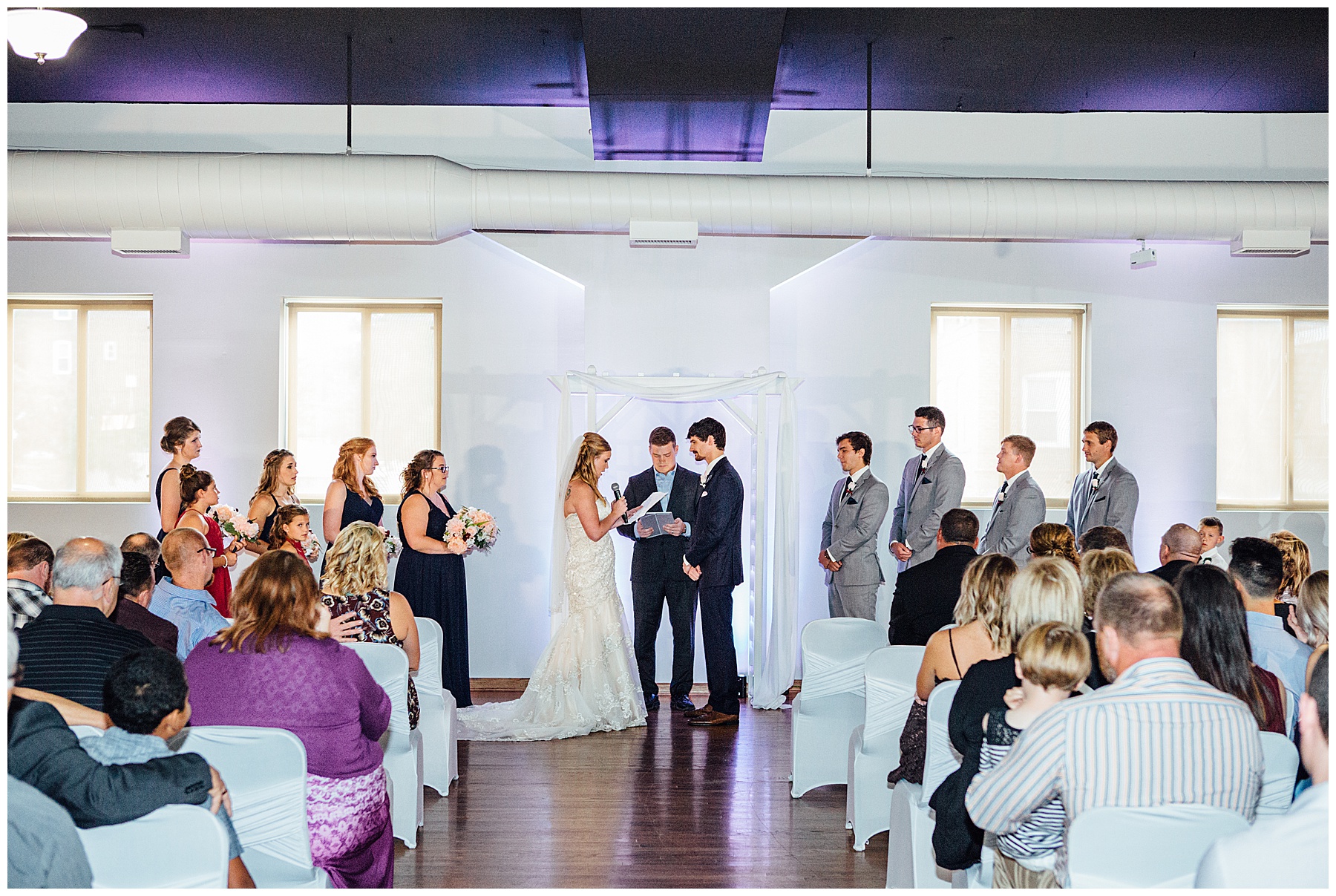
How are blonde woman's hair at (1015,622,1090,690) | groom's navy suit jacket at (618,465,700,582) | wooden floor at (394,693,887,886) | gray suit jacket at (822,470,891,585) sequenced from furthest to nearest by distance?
groom's navy suit jacket at (618,465,700,582) < gray suit jacket at (822,470,891,585) < wooden floor at (394,693,887,886) < blonde woman's hair at (1015,622,1090,690)

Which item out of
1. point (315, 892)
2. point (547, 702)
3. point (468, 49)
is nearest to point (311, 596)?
point (315, 892)

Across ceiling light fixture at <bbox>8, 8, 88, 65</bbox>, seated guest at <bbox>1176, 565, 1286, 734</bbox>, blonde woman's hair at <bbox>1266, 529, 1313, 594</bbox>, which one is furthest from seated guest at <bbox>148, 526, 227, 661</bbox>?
blonde woman's hair at <bbox>1266, 529, 1313, 594</bbox>

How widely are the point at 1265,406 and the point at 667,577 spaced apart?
4656 mm

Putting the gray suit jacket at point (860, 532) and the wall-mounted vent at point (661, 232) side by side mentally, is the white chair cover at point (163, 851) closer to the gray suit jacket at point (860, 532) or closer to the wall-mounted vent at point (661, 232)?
the wall-mounted vent at point (661, 232)

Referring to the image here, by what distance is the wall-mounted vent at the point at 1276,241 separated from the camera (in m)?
6.19

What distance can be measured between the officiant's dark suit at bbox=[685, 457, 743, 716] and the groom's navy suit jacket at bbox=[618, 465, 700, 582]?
90 millimetres

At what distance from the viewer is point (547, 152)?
7.43m

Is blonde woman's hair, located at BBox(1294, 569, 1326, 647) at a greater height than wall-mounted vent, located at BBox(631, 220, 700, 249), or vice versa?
wall-mounted vent, located at BBox(631, 220, 700, 249)

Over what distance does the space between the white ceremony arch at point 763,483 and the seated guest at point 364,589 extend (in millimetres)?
2622

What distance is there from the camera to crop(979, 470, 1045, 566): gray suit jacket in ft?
19.9

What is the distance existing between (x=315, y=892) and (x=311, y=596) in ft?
2.62

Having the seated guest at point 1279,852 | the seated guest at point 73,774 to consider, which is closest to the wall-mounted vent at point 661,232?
the seated guest at point 73,774

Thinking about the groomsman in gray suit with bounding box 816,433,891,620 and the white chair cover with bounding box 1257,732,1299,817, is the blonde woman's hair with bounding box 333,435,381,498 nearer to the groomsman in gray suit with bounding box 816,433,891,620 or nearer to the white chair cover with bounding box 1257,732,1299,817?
the groomsman in gray suit with bounding box 816,433,891,620

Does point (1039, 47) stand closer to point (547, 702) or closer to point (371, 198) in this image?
point (371, 198)
